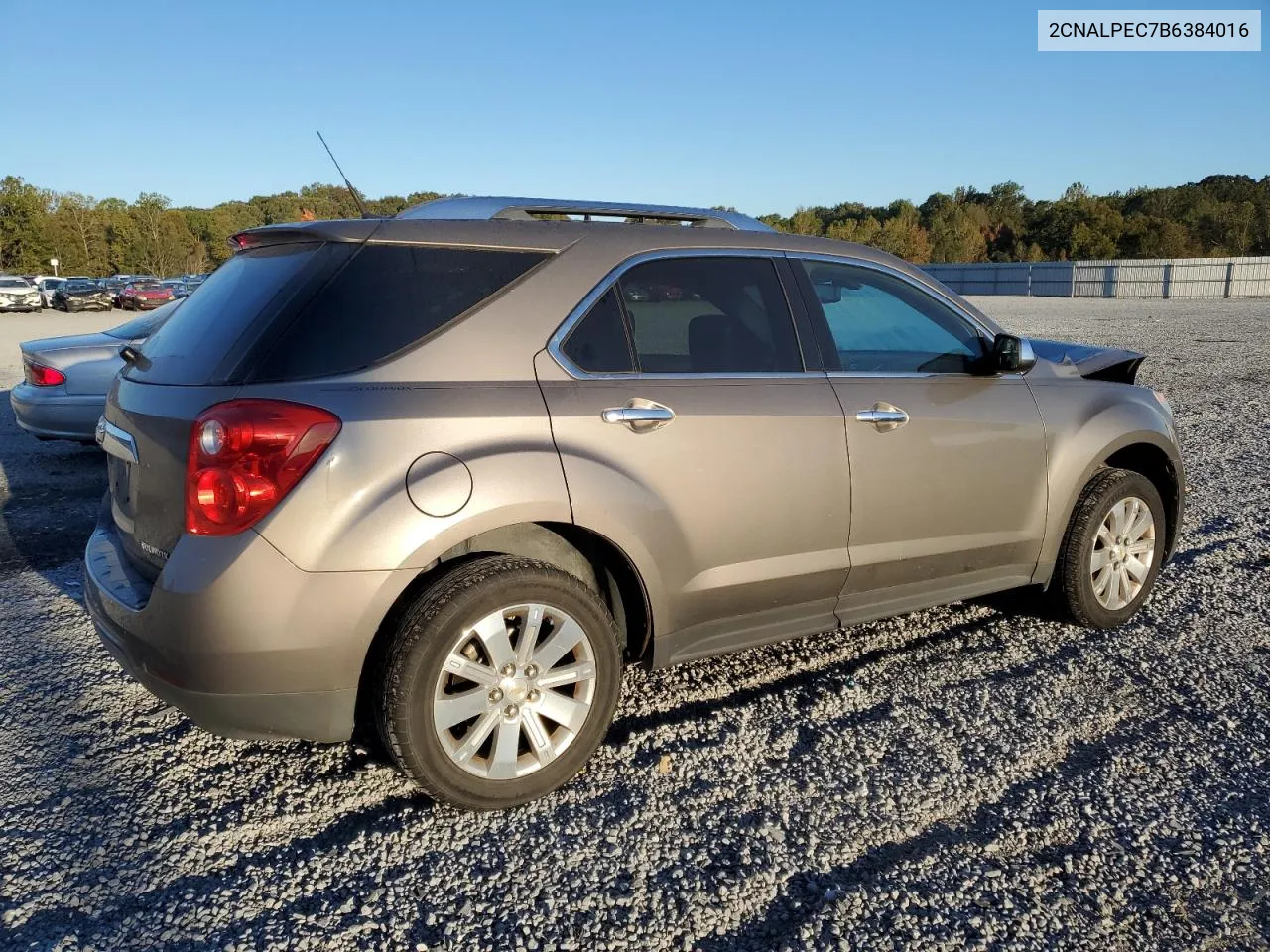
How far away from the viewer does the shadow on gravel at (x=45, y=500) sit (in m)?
5.82

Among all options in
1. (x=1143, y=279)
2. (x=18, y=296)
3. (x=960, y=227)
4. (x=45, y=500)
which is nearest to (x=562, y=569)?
(x=45, y=500)

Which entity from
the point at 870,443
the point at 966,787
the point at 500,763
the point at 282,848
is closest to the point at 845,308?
the point at 870,443

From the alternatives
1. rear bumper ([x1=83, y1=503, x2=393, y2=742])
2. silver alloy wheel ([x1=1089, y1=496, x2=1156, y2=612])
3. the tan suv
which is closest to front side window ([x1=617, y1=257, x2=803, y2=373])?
the tan suv

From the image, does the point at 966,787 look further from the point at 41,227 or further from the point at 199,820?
the point at 41,227

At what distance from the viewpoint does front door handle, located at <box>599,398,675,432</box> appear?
10.2ft

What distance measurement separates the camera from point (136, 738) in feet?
11.6

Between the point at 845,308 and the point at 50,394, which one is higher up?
the point at 845,308

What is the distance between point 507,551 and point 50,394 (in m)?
6.69

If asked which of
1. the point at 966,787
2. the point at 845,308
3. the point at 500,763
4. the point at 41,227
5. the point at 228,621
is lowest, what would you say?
the point at 966,787

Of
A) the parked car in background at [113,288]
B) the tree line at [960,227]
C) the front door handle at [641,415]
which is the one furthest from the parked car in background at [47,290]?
the front door handle at [641,415]

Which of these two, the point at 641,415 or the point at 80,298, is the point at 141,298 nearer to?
the point at 80,298

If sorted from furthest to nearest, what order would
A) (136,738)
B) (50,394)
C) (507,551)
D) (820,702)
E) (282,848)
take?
(50,394)
(820,702)
(136,738)
(507,551)
(282,848)

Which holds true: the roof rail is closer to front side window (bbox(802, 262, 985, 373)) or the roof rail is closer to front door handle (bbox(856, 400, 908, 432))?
front side window (bbox(802, 262, 985, 373))

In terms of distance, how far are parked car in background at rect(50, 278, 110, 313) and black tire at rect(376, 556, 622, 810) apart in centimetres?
4502
